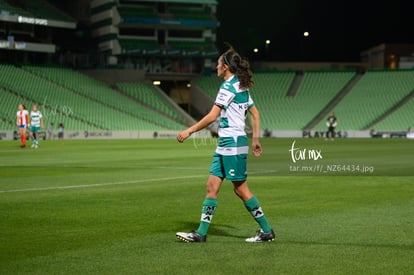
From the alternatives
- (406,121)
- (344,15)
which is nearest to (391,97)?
(406,121)

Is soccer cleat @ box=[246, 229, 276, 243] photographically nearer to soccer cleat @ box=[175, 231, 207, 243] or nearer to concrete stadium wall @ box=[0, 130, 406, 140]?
soccer cleat @ box=[175, 231, 207, 243]

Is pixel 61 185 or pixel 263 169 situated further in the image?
pixel 263 169

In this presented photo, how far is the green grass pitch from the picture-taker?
923 cm

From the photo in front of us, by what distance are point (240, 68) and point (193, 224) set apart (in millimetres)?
2995

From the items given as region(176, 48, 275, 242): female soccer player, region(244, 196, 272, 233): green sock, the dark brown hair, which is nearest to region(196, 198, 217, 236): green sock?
region(176, 48, 275, 242): female soccer player

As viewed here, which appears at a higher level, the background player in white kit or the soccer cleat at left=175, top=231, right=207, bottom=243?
the background player in white kit

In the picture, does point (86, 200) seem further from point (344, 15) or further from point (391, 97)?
point (344, 15)

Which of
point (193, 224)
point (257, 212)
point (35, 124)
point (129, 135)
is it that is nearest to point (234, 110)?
point (257, 212)

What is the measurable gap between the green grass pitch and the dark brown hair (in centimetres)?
218

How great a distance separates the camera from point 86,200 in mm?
16141

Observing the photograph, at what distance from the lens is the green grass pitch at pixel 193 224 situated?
9234 mm

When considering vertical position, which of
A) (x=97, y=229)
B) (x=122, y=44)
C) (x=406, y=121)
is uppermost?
(x=122, y=44)

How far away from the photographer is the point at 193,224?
41.7 feet

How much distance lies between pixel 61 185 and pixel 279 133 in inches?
2279
